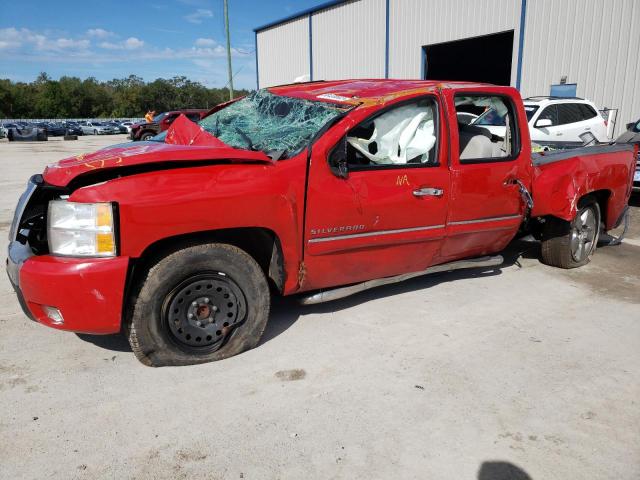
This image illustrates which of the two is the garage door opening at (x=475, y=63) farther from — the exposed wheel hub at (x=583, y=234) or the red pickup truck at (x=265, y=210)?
the red pickup truck at (x=265, y=210)

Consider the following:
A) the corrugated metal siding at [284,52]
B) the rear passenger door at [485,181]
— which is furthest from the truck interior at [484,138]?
the corrugated metal siding at [284,52]

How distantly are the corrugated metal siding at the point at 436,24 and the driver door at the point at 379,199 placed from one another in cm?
1397

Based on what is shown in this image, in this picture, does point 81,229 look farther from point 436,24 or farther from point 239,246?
point 436,24

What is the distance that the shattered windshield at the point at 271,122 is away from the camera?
11.2 feet

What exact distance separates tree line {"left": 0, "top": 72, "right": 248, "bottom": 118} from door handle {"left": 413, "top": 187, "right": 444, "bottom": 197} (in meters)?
81.1

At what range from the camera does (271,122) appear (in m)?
3.83

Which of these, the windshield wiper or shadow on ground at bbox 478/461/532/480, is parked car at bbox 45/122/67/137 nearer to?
the windshield wiper

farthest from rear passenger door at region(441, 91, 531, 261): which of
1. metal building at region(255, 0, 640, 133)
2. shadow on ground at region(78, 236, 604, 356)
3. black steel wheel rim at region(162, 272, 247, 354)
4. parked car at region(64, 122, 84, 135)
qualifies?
parked car at region(64, 122, 84, 135)

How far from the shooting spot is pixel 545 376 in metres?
3.04

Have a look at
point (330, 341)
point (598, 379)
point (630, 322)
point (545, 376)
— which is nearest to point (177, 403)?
point (330, 341)

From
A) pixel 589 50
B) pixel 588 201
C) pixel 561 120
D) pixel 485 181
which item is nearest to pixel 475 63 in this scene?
pixel 589 50

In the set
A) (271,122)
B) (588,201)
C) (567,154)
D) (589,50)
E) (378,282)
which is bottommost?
(378,282)

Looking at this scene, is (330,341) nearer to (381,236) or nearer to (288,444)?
(381,236)

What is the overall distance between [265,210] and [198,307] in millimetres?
702
